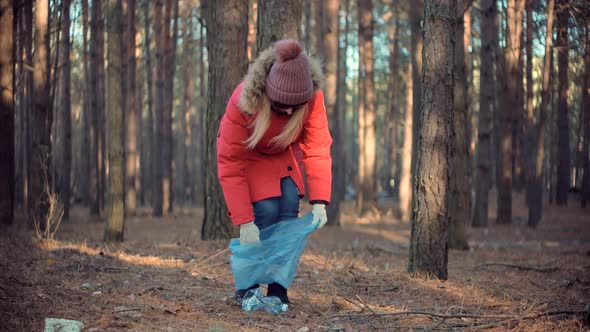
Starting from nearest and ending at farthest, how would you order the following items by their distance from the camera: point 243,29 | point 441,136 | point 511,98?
point 441,136 < point 243,29 < point 511,98

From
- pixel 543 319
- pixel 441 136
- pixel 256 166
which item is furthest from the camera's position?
pixel 441 136

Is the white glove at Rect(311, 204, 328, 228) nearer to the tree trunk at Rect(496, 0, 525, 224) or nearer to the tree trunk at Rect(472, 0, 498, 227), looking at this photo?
the tree trunk at Rect(496, 0, 525, 224)

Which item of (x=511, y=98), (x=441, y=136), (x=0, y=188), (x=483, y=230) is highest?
(x=511, y=98)

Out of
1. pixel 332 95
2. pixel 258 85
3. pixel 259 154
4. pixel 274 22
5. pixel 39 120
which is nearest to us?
pixel 258 85

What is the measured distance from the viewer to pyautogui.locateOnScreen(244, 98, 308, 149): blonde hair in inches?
196

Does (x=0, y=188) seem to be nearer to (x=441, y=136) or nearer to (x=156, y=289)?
(x=156, y=289)

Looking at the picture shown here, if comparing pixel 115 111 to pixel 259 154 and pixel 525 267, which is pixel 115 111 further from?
pixel 525 267

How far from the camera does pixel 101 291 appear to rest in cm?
588

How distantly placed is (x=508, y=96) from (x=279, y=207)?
567 inches

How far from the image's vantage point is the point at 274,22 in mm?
9297

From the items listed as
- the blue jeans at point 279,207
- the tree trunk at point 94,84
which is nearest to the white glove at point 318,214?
the blue jeans at point 279,207

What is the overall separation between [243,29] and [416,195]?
4.58 metres

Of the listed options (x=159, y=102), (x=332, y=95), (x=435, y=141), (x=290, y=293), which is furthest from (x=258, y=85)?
(x=159, y=102)

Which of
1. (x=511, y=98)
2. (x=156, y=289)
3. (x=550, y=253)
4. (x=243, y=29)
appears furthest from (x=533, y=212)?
(x=156, y=289)
